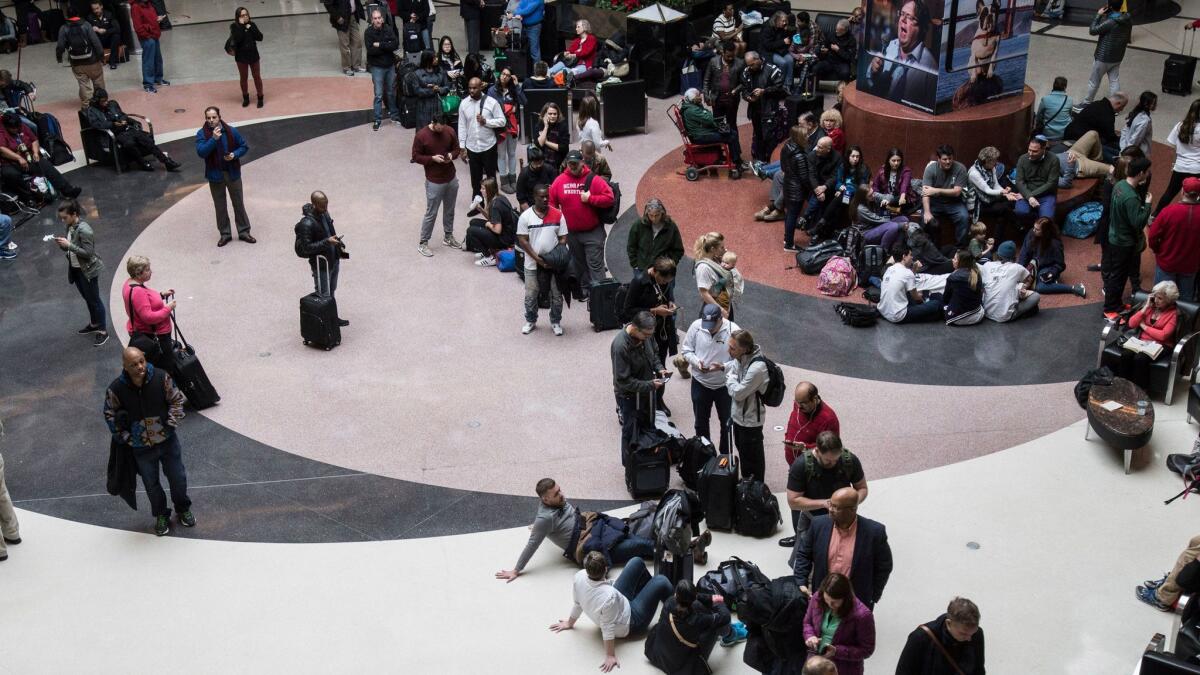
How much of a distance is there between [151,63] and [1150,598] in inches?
693

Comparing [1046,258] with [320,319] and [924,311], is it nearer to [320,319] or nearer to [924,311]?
[924,311]

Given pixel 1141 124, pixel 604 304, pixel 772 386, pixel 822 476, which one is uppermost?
pixel 1141 124

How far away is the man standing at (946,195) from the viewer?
13.3m

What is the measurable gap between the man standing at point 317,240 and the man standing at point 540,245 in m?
1.83

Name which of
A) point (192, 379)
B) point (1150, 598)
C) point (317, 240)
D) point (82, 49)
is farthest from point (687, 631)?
point (82, 49)

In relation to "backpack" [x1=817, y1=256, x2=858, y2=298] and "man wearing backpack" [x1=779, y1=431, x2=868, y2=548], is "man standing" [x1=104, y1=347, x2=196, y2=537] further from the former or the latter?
"backpack" [x1=817, y1=256, x2=858, y2=298]

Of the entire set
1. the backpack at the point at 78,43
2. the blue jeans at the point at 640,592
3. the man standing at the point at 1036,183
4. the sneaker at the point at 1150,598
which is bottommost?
the sneaker at the point at 1150,598

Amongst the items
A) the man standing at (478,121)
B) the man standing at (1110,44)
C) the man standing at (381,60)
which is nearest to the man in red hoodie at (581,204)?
the man standing at (478,121)

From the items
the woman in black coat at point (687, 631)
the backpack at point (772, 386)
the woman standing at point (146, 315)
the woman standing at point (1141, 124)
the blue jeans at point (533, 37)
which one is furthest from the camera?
the blue jeans at point (533, 37)

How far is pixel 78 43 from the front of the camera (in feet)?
61.4

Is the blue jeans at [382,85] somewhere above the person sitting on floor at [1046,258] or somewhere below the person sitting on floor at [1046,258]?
Result: above

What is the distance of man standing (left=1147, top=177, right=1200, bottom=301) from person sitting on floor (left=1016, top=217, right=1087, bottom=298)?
1127mm

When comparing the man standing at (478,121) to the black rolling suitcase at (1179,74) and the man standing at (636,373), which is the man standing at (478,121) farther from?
the black rolling suitcase at (1179,74)

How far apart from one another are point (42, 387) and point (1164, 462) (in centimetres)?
972
